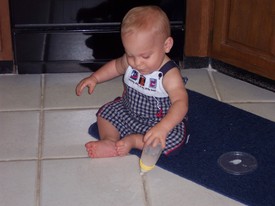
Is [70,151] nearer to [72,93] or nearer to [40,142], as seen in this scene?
[40,142]

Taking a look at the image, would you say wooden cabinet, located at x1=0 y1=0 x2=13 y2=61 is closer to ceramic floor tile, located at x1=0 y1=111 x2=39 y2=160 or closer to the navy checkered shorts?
ceramic floor tile, located at x1=0 y1=111 x2=39 y2=160

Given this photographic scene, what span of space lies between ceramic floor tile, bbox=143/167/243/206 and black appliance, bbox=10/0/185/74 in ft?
2.17

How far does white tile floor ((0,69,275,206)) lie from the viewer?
170cm

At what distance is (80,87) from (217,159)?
0.47 m

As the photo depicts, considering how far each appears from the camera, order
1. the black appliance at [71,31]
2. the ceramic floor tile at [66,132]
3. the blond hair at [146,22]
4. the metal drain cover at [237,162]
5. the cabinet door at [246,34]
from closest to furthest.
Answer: the blond hair at [146,22] < the metal drain cover at [237,162] < the ceramic floor tile at [66,132] < the cabinet door at [246,34] < the black appliance at [71,31]

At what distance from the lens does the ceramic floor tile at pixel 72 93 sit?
2160 millimetres

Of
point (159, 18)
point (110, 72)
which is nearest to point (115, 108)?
point (110, 72)

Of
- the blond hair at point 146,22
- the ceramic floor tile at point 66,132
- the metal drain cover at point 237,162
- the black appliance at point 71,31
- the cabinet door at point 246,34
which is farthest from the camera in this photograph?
the black appliance at point 71,31

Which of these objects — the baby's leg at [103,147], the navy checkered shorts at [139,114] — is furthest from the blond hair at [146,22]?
the baby's leg at [103,147]

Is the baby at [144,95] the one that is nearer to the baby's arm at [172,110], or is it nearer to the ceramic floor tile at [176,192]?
the baby's arm at [172,110]

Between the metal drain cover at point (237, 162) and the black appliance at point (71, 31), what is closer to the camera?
the metal drain cover at point (237, 162)

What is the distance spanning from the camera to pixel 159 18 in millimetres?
1687

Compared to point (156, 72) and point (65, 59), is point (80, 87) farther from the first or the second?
point (65, 59)

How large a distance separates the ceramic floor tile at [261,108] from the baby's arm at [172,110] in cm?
41
